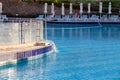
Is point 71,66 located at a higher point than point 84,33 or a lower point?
lower

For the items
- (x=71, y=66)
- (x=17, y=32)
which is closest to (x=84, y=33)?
(x=17, y=32)

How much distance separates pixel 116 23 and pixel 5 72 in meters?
24.6

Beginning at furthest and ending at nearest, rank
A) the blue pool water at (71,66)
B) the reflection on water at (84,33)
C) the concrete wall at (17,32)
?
the reflection on water at (84,33) → the concrete wall at (17,32) → the blue pool water at (71,66)

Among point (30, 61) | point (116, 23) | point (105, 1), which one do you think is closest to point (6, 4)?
point (105, 1)

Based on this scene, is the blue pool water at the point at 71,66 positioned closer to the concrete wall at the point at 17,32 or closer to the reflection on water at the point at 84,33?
the concrete wall at the point at 17,32

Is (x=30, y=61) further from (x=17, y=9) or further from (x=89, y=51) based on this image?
(x=17, y=9)

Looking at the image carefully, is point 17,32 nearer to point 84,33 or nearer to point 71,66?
point 71,66

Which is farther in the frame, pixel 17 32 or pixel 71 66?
pixel 17 32

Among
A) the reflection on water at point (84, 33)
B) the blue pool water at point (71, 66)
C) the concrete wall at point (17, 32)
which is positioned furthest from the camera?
the reflection on water at point (84, 33)

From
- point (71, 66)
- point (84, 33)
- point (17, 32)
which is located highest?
point (17, 32)

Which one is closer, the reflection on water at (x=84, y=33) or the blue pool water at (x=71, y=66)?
the blue pool water at (x=71, y=66)

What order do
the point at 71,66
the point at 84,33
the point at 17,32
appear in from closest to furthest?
the point at 71,66 → the point at 17,32 → the point at 84,33

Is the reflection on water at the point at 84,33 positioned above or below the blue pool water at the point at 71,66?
above

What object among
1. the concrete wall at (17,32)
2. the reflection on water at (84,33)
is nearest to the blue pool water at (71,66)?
the concrete wall at (17,32)
